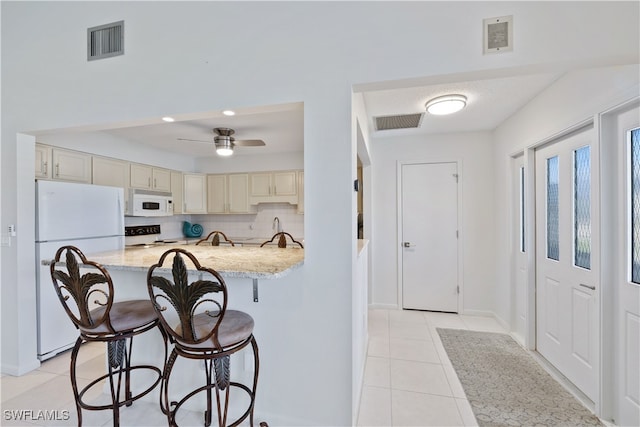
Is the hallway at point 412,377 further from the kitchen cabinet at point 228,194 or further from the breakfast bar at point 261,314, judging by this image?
the kitchen cabinet at point 228,194

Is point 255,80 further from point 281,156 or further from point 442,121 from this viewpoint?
point 281,156

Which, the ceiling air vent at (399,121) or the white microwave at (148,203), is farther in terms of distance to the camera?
the white microwave at (148,203)

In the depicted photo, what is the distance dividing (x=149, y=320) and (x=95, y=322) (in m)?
0.26

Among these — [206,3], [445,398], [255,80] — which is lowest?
[445,398]

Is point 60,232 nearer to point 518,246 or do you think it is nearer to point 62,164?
point 62,164

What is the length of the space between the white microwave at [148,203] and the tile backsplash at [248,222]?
0.52 m

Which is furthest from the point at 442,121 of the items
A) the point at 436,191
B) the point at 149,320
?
the point at 149,320

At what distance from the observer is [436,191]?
3.99 metres

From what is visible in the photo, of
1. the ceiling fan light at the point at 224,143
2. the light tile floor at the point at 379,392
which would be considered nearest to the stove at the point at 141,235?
the light tile floor at the point at 379,392

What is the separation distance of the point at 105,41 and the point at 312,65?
1700 mm

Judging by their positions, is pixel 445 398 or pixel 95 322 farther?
pixel 445 398

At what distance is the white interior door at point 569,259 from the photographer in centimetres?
204

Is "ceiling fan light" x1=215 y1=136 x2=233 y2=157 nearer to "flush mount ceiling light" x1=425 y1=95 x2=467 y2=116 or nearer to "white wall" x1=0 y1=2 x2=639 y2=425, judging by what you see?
"white wall" x1=0 y1=2 x2=639 y2=425

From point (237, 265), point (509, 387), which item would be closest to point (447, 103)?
point (237, 265)
